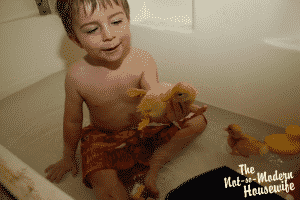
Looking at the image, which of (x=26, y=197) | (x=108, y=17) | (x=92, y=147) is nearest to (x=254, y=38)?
(x=108, y=17)

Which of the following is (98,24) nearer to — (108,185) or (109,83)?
(109,83)

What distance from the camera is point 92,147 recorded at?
71cm

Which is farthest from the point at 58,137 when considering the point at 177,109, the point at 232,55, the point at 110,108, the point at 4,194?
the point at 232,55

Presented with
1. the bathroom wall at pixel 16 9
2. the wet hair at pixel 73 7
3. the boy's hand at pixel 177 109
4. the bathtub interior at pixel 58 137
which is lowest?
the bathtub interior at pixel 58 137

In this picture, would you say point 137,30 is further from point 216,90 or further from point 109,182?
point 109,182

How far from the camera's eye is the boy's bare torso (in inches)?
26.1

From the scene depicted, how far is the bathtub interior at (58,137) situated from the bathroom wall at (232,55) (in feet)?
0.21

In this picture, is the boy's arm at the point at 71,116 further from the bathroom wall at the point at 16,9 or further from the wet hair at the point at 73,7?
the bathroom wall at the point at 16,9

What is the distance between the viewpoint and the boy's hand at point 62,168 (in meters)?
0.75

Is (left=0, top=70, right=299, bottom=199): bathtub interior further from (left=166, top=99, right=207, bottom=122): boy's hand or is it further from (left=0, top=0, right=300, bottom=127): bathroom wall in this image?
(left=166, top=99, right=207, bottom=122): boy's hand

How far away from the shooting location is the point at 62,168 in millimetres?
759

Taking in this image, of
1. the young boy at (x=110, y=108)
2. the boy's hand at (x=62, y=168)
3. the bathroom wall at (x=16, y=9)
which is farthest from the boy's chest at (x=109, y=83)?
the bathroom wall at (x=16, y=9)

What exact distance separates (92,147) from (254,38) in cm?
60

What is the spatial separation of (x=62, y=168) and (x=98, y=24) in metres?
0.47
